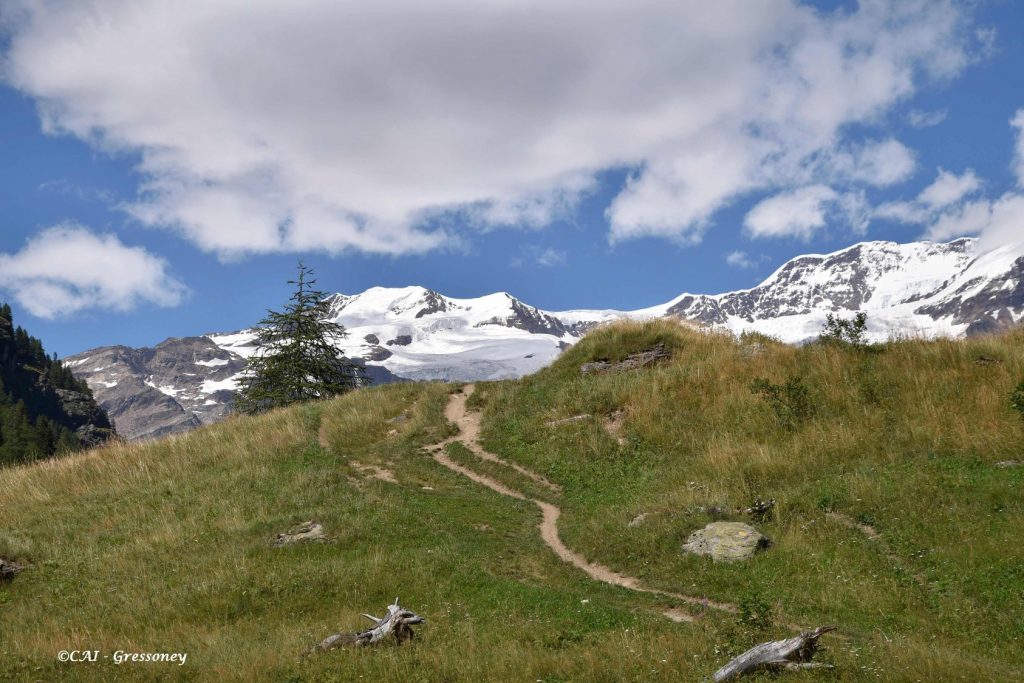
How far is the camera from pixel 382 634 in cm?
1184

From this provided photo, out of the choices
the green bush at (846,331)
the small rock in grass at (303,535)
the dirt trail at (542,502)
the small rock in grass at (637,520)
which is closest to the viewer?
the dirt trail at (542,502)

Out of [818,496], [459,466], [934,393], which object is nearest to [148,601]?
[459,466]

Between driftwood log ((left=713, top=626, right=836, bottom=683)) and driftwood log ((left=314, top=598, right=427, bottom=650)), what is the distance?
5.51 m

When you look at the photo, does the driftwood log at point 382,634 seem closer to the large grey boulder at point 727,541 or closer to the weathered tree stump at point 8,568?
the large grey boulder at point 727,541

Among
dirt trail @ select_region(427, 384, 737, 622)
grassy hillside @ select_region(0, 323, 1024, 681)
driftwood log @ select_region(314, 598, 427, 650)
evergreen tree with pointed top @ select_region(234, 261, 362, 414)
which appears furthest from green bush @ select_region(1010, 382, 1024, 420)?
evergreen tree with pointed top @ select_region(234, 261, 362, 414)

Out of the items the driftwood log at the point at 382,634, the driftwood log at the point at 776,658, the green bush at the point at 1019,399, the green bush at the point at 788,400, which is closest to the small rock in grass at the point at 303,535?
the driftwood log at the point at 382,634

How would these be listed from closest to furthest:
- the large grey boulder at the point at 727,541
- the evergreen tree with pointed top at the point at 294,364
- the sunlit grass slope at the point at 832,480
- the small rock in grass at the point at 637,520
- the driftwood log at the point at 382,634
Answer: the driftwood log at the point at 382,634, the sunlit grass slope at the point at 832,480, the large grey boulder at the point at 727,541, the small rock in grass at the point at 637,520, the evergreen tree with pointed top at the point at 294,364

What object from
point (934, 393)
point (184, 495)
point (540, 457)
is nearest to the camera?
point (934, 393)

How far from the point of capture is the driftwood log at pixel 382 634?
11.8 metres

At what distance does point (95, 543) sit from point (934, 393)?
27045 mm

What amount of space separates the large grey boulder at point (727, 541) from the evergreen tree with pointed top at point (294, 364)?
35.6 metres

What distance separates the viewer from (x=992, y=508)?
1547 cm

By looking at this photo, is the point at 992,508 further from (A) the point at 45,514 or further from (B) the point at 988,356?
(A) the point at 45,514

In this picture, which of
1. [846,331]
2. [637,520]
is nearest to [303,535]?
[637,520]
